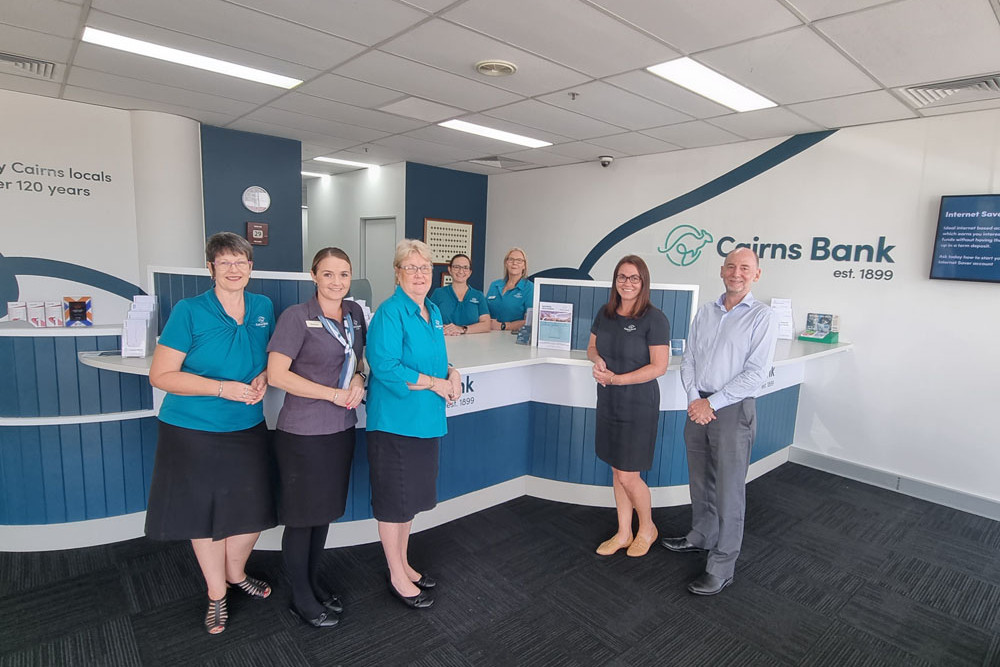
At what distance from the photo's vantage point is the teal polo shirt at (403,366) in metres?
2.07

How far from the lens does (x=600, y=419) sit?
2803 mm

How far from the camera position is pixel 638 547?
2.89 m

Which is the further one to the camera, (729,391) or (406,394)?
(729,391)

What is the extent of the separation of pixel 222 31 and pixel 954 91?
13.9 ft

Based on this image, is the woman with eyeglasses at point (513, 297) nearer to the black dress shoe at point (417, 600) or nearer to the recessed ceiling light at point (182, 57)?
the recessed ceiling light at point (182, 57)

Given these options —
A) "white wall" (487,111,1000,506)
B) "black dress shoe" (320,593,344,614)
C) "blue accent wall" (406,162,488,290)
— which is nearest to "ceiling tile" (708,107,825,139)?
"white wall" (487,111,1000,506)

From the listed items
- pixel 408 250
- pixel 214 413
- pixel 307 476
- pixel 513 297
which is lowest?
pixel 307 476

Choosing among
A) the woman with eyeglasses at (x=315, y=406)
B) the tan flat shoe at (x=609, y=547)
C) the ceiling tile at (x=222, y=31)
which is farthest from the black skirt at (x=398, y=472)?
the ceiling tile at (x=222, y=31)

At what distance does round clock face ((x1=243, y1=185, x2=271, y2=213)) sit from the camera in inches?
209

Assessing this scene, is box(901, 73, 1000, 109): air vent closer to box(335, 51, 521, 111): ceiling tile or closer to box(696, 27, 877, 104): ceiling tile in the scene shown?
box(696, 27, 877, 104): ceiling tile

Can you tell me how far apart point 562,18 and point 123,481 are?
10.6 feet

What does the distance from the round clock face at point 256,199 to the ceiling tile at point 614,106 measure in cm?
313

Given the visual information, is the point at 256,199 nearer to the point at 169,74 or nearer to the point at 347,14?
the point at 169,74

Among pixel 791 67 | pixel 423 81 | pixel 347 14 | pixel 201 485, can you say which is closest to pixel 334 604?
pixel 201 485
